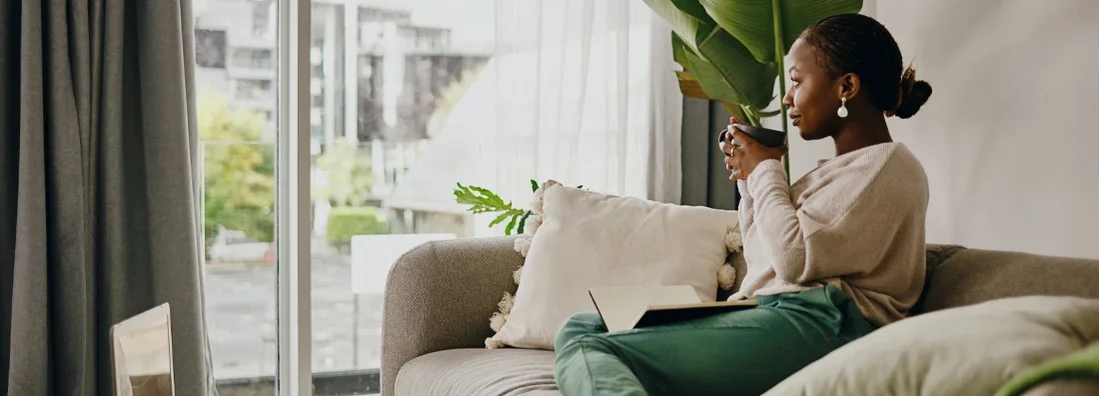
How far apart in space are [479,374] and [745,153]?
0.66 metres

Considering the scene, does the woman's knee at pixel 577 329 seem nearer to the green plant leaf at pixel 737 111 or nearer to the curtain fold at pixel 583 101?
the green plant leaf at pixel 737 111

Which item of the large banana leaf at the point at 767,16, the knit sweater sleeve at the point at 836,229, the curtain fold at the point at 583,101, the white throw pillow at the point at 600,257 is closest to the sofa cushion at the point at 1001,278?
the knit sweater sleeve at the point at 836,229

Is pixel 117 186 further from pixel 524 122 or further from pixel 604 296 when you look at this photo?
pixel 604 296

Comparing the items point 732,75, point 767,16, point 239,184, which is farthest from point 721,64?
point 239,184

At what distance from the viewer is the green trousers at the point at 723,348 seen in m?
1.42

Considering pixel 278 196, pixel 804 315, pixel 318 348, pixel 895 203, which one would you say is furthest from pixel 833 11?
pixel 318 348

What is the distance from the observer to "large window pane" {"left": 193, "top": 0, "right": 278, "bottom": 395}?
10.1 ft

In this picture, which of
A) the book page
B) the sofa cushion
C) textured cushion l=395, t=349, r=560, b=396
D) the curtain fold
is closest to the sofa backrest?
the sofa cushion

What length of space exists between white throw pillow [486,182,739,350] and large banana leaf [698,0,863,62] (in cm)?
42

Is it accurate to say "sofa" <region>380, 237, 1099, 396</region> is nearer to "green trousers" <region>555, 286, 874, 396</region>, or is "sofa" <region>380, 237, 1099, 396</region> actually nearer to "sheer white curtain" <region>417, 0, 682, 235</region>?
"green trousers" <region>555, 286, 874, 396</region>

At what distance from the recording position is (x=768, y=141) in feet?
5.92

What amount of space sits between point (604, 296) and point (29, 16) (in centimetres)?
165

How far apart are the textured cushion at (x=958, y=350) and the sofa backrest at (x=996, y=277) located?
699 millimetres

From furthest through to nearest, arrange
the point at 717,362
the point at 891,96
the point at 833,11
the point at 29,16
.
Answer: the point at 29,16, the point at 833,11, the point at 891,96, the point at 717,362
